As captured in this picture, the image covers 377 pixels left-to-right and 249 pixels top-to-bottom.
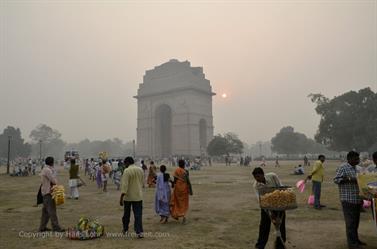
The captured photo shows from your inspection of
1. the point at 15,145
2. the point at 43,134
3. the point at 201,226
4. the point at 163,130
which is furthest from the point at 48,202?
the point at 43,134

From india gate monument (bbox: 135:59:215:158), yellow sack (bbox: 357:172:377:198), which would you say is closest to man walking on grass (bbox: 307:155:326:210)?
yellow sack (bbox: 357:172:377:198)

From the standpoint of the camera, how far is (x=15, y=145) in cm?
8412

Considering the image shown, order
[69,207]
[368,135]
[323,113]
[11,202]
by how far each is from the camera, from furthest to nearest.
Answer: [323,113]
[368,135]
[11,202]
[69,207]

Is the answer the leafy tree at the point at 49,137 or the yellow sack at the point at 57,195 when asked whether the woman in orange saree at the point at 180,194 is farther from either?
the leafy tree at the point at 49,137

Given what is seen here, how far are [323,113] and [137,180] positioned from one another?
4725 centimetres

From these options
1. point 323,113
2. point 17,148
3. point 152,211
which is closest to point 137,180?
point 152,211

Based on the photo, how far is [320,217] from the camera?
30.8 ft

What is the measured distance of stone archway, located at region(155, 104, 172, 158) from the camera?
76750mm

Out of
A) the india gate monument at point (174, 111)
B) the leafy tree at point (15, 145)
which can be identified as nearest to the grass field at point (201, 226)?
the india gate monument at point (174, 111)

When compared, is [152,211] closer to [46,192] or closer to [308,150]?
[46,192]

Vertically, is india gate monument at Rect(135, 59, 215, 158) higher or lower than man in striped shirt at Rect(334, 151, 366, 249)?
higher

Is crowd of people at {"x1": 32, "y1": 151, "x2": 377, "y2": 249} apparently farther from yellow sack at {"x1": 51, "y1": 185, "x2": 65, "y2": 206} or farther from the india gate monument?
the india gate monument

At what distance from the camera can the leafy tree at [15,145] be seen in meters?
84.1

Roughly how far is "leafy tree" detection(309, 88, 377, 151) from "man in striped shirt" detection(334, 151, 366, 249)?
41.4 metres
